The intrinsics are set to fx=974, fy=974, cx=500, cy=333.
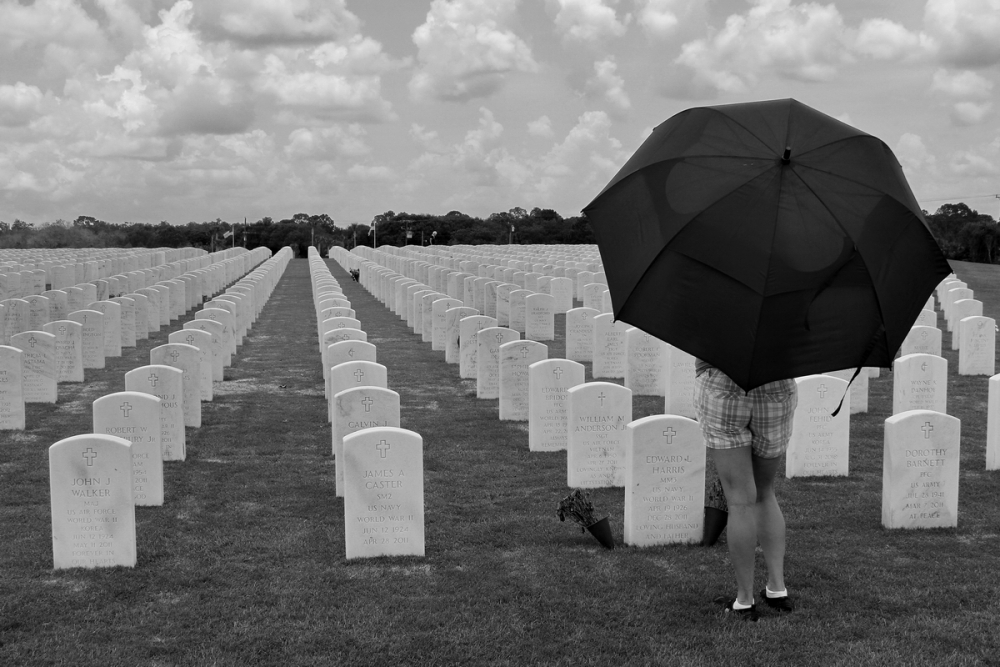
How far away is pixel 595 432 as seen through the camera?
28.4 ft

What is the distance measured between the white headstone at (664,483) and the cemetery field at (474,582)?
0.17 meters

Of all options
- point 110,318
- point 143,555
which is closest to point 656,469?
point 143,555

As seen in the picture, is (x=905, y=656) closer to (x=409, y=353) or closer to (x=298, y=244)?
(x=409, y=353)

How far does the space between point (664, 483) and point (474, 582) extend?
61.9 inches

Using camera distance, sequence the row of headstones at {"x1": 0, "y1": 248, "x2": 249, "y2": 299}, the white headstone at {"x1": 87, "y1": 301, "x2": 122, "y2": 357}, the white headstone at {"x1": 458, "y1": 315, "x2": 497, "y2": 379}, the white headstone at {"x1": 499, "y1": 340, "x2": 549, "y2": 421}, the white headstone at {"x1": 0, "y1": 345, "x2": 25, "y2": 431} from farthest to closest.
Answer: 1. the row of headstones at {"x1": 0, "y1": 248, "x2": 249, "y2": 299}
2. the white headstone at {"x1": 87, "y1": 301, "x2": 122, "y2": 357}
3. the white headstone at {"x1": 458, "y1": 315, "x2": 497, "y2": 379}
4. the white headstone at {"x1": 499, "y1": 340, "x2": 549, "y2": 421}
5. the white headstone at {"x1": 0, "y1": 345, "x2": 25, "y2": 431}

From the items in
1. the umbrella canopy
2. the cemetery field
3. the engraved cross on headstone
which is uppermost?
the umbrella canopy

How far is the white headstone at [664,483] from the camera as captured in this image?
680cm

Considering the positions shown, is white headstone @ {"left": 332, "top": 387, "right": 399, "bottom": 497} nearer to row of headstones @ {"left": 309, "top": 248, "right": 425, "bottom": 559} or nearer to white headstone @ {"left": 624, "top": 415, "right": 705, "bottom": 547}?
row of headstones @ {"left": 309, "top": 248, "right": 425, "bottom": 559}

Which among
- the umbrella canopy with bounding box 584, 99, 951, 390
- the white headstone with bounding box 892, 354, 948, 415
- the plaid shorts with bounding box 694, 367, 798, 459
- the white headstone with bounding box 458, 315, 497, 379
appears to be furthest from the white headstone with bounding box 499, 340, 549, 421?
the umbrella canopy with bounding box 584, 99, 951, 390

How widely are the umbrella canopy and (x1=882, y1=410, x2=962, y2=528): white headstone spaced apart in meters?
2.61

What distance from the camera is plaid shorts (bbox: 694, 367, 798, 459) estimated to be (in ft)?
16.6

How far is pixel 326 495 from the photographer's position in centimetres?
856

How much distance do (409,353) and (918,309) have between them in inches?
571

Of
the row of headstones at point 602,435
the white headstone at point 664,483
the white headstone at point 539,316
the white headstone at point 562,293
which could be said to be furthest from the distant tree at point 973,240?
the white headstone at point 664,483
